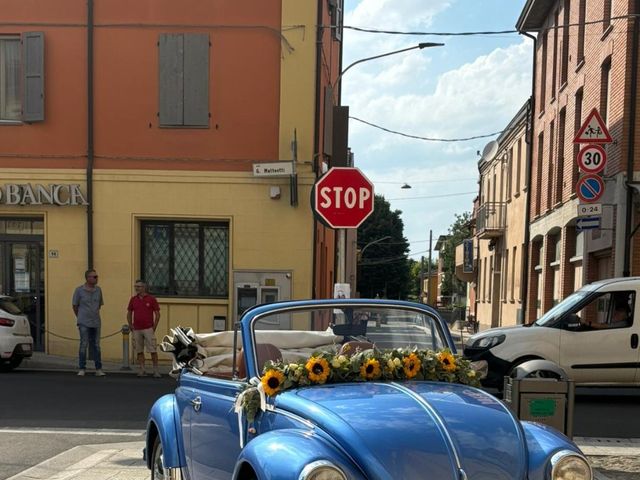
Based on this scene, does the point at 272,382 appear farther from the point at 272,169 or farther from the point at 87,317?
the point at 272,169

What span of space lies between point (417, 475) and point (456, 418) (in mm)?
395

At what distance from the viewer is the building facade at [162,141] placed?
14.7 metres

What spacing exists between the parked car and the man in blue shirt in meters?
7.04

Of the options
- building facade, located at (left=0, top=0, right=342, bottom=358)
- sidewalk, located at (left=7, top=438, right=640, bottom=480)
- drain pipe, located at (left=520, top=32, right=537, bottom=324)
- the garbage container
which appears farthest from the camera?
drain pipe, located at (left=520, top=32, right=537, bottom=324)

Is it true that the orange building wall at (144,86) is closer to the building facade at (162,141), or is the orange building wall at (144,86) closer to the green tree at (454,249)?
the building facade at (162,141)

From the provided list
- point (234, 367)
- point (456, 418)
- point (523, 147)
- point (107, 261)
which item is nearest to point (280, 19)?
point (107, 261)

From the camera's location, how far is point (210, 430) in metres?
4.21

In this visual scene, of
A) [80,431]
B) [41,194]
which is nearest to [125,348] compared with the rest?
[41,194]

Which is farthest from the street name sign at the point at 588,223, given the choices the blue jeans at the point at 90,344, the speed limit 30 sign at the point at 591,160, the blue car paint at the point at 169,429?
the blue jeans at the point at 90,344

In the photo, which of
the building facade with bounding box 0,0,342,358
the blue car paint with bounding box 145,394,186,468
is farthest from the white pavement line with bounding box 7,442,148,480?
the building facade with bounding box 0,0,342,358

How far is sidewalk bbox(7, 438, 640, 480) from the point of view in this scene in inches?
232

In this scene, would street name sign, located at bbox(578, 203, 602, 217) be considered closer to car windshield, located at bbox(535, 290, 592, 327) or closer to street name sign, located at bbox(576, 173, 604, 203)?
street name sign, located at bbox(576, 173, 604, 203)

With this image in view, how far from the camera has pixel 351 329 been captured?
14.3ft

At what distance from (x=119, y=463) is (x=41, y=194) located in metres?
9.84
